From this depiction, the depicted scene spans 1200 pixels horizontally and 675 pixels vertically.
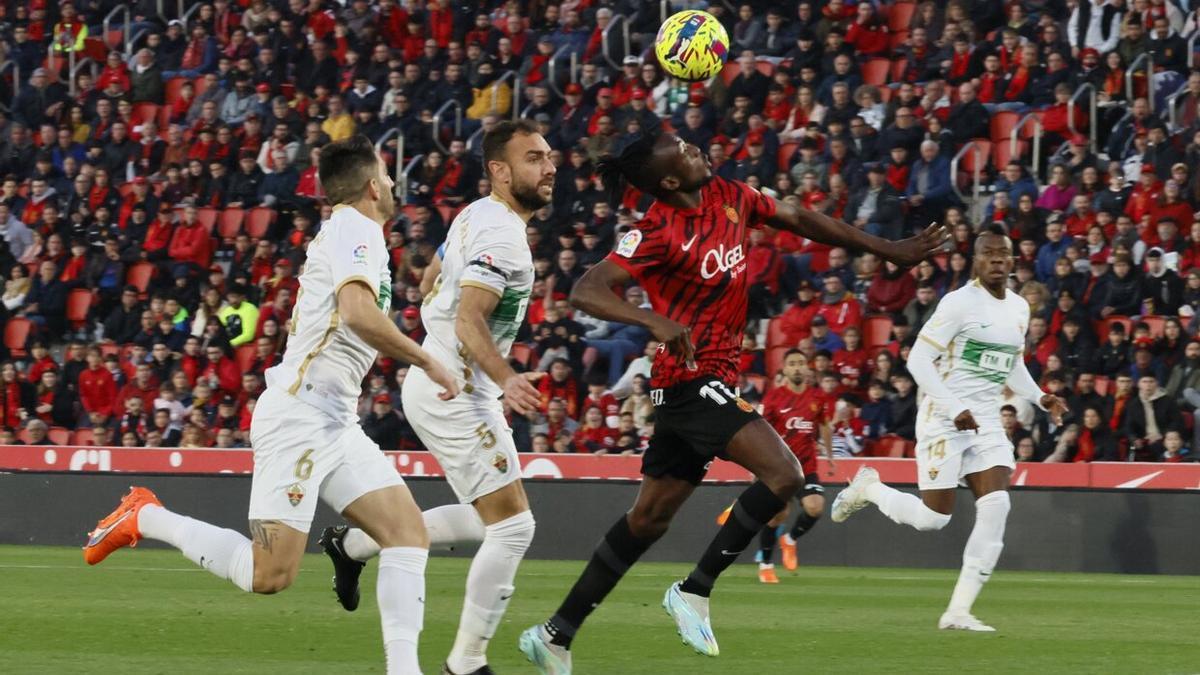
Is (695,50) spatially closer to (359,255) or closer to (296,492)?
(359,255)

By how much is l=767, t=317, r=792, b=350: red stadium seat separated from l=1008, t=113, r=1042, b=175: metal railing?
3.29m

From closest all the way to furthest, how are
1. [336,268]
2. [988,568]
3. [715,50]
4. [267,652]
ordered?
[336,268], [267,652], [988,568], [715,50]

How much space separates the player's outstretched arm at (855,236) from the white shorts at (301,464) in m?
2.48

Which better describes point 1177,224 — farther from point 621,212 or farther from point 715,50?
point 715,50

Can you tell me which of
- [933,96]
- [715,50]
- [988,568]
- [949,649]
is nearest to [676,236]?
[949,649]

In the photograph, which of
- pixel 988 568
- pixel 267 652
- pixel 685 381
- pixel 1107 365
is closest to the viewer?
pixel 685 381

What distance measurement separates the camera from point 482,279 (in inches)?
291

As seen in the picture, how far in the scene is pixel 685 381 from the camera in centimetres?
805

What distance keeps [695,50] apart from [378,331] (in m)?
6.71

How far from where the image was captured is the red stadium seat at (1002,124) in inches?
820

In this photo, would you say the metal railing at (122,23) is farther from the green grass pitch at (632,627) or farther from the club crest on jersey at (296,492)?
the club crest on jersey at (296,492)

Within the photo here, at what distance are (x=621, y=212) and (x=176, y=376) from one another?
18.1 feet

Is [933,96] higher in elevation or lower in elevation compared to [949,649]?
higher

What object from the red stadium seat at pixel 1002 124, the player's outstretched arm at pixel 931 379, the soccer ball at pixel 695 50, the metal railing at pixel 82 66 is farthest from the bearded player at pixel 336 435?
the metal railing at pixel 82 66
